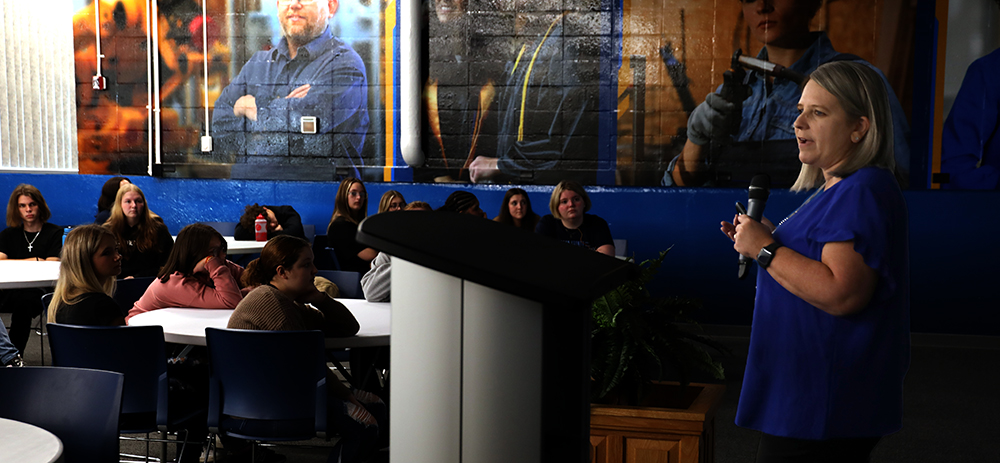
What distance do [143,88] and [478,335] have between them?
755cm

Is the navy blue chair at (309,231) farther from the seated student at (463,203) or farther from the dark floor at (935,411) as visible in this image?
the dark floor at (935,411)

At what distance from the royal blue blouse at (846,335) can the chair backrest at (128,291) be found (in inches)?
136

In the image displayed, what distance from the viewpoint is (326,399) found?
2.77 metres

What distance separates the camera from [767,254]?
138 cm

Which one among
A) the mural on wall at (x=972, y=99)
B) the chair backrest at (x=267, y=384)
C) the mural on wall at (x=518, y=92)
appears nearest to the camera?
the chair backrest at (x=267, y=384)

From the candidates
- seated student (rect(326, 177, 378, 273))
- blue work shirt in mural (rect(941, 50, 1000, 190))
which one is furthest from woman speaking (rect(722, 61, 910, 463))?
blue work shirt in mural (rect(941, 50, 1000, 190))

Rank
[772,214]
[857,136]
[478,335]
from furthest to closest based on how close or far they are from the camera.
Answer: [772,214] < [857,136] < [478,335]

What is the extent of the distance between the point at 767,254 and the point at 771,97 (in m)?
5.22

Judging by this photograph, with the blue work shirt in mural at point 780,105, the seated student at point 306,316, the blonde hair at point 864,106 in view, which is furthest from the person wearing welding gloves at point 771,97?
the blonde hair at point 864,106

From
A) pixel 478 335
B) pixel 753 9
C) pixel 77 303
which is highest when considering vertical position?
pixel 753 9

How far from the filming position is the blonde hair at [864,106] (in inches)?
54.0

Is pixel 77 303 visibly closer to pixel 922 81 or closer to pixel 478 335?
pixel 478 335

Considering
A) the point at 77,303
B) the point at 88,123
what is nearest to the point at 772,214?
the point at 77,303

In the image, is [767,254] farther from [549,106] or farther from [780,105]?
[549,106]
